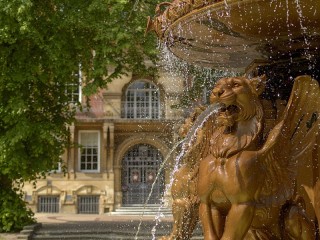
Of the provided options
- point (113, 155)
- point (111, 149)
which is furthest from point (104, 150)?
point (113, 155)

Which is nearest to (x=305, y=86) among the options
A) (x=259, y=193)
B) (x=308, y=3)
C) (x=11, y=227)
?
(x=308, y=3)

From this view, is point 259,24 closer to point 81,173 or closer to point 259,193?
point 259,193

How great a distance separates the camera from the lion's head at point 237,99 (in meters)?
5.16

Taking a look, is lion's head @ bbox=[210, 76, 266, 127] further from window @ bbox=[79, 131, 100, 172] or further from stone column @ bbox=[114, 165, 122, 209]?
window @ bbox=[79, 131, 100, 172]

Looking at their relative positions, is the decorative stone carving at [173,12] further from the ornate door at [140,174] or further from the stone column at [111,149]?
the stone column at [111,149]

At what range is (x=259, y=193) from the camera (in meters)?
5.16

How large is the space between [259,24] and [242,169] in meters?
1.62

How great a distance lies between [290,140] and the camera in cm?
554

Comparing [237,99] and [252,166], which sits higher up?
[237,99]

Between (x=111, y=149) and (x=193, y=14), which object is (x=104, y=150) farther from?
(x=193, y=14)

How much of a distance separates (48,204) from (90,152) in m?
3.86

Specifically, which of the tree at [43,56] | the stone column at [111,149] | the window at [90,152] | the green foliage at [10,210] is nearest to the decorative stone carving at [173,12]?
the tree at [43,56]

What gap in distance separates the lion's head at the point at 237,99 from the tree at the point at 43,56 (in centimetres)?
1094

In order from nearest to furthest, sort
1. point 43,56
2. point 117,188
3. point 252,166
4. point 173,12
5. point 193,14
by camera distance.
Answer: point 252,166 → point 193,14 → point 173,12 → point 43,56 → point 117,188
